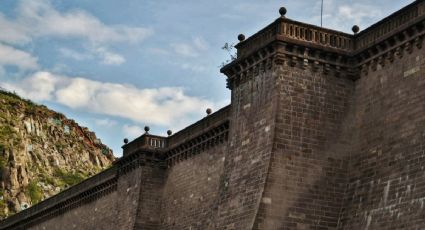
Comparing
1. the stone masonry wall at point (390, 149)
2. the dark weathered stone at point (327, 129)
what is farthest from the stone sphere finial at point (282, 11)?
the stone masonry wall at point (390, 149)

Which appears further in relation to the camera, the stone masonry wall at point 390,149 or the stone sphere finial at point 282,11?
the stone sphere finial at point 282,11

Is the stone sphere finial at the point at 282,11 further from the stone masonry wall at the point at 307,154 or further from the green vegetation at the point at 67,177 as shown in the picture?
the green vegetation at the point at 67,177

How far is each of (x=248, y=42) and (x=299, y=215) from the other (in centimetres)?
662

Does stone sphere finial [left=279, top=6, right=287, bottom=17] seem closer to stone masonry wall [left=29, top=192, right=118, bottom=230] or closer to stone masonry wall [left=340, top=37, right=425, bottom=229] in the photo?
stone masonry wall [left=340, top=37, right=425, bottom=229]

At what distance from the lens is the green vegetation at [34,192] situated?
8256 cm

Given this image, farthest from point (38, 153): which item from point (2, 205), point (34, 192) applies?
point (2, 205)

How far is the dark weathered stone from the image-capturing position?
82.7 feet

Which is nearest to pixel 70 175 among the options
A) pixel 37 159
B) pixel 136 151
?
pixel 37 159

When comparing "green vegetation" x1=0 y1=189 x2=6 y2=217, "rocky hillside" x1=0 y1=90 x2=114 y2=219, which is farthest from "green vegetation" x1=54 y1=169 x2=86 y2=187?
"green vegetation" x1=0 y1=189 x2=6 y2=217

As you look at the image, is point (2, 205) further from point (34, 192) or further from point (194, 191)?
point (194, 191)

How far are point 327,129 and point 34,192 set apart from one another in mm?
59927

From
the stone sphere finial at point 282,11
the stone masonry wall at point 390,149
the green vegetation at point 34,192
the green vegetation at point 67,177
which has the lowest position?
the stone masonry wall at point 390,149

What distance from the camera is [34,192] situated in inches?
3290

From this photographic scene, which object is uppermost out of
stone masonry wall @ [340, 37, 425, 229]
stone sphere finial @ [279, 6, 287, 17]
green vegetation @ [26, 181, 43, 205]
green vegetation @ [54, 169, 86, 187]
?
green vegetation @ [54, 169, 86, 187]
